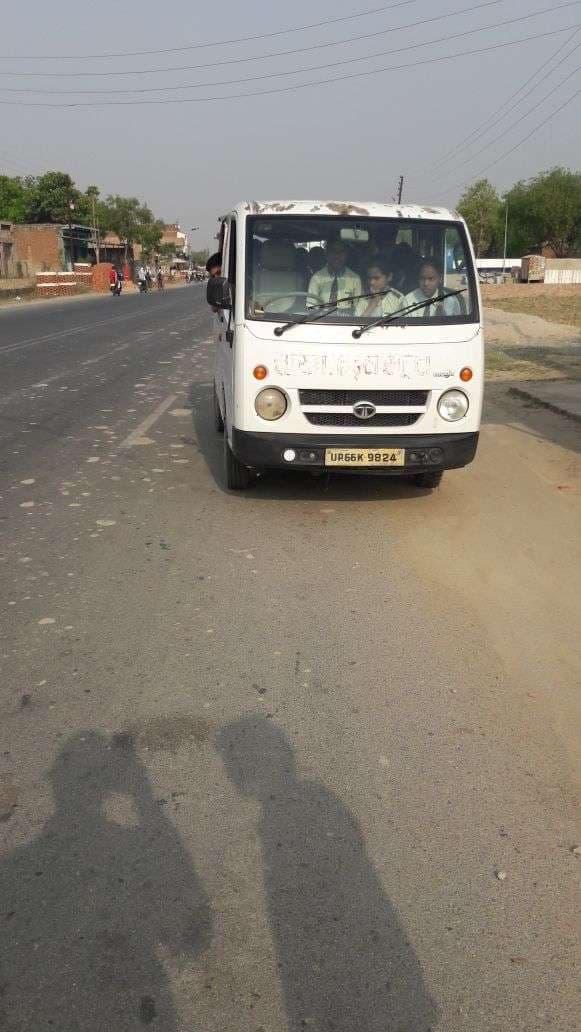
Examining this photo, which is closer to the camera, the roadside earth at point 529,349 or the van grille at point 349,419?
the van grille at point 349,419

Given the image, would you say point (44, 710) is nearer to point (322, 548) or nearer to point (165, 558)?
point (165, 558)

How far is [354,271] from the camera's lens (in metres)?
6.40

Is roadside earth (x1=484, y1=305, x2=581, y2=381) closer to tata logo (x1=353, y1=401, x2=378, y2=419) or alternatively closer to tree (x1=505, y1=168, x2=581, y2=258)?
tata logo (x1=353, y1=401, x2=378, y2=419)

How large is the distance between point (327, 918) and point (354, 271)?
4871mm

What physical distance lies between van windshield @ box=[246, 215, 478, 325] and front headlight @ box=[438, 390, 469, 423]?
1.77ft

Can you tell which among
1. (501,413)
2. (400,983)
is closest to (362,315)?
(400,983)

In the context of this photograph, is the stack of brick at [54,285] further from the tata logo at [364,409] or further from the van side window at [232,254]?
the tata logo at [364,409]

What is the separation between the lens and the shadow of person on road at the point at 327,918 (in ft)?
7.18

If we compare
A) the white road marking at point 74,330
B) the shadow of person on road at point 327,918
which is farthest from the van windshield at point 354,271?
the white road marking at point 74,330

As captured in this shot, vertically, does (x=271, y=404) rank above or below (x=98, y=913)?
above

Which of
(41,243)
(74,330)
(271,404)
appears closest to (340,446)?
(271,404)

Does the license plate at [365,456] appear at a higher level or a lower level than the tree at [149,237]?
lower

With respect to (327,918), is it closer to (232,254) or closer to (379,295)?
(379,295)

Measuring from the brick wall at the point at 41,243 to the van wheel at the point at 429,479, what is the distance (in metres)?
60.4
